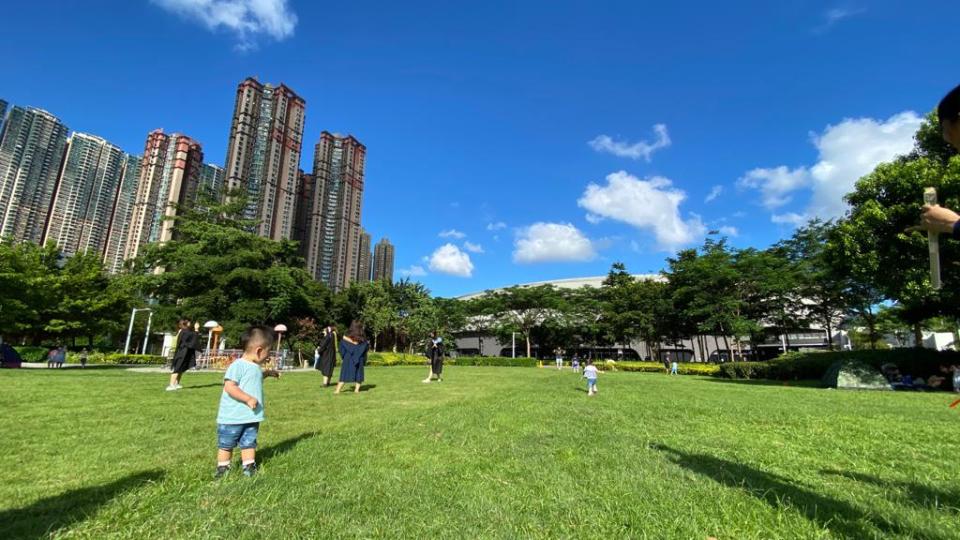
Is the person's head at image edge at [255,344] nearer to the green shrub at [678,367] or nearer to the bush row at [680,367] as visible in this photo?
the bush row at [680,367]

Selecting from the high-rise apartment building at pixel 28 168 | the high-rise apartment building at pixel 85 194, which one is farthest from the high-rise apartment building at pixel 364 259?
the high-rise apartment building at pixel 28 168

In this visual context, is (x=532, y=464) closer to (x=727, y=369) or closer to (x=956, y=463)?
(x=956, y=463)

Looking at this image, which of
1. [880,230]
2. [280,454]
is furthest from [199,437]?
[880,230]

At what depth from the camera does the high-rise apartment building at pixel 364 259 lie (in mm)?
72838

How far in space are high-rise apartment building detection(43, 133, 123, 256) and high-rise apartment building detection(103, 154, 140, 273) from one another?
18.8 inches

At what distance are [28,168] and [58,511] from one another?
60023 millimetres

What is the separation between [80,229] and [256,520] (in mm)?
65730

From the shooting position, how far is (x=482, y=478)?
371cm

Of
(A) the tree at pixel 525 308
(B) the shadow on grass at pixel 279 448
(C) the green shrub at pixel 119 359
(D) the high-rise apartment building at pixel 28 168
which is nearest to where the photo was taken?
(B) the shadow on grass at pixel 279 448

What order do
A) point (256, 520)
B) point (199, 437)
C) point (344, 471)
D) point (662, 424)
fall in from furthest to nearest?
point (662, 424)
point (199, 437)
point (344, 471)
point (256, 520)

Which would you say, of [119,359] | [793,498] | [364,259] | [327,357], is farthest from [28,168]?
[793,498]

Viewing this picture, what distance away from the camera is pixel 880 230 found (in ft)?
54.6

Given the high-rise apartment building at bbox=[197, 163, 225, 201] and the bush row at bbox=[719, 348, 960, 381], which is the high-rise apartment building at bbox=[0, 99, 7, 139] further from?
the bush row at bbox=[719, 348, 960, 381]

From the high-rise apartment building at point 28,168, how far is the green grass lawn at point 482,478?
52939mm
